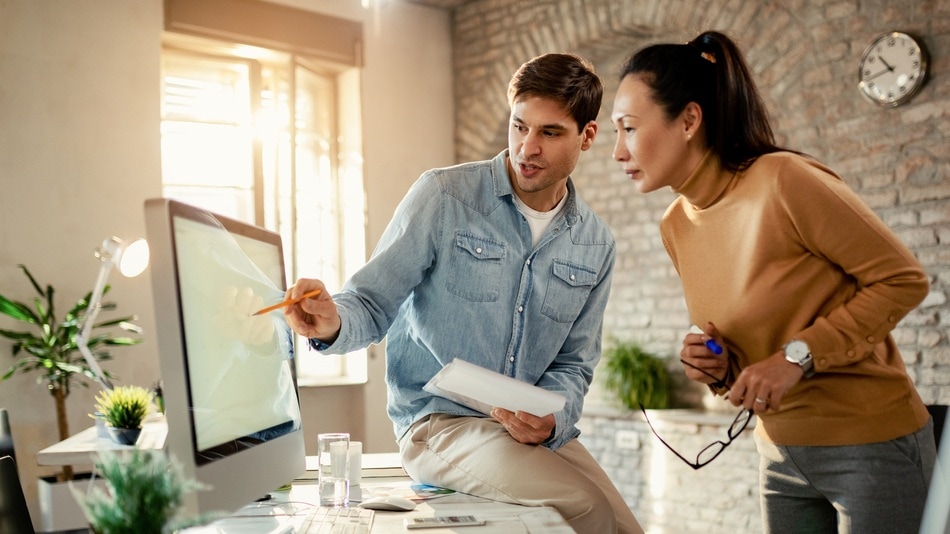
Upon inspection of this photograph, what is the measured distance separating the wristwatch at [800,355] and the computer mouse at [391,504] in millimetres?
739

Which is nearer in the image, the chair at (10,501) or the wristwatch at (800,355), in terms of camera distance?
the wristwatch at (800,355)

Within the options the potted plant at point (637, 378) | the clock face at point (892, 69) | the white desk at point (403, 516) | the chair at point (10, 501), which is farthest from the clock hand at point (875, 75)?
the chair at point (10, 501)

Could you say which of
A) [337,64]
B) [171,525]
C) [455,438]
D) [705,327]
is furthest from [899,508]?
Answer: [337,64]

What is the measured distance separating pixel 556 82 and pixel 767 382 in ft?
3.27

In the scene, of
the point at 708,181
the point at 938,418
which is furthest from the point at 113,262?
the point at 938,418

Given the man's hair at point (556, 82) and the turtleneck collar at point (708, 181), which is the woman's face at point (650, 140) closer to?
the turtleneck collar at point (708, 181)

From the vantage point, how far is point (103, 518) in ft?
3.42

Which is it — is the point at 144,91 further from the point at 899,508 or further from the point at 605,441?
the point at 899,508

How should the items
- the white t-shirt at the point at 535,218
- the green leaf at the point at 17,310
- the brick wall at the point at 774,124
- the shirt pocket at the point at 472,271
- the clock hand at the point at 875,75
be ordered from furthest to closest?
the green leaf at the point at 17,310 < the clock hand at the point at 875,75 < the brick wall at the point at 774,124 < the white t-shirt at the point at 535,218 < the shirt pocket at the point at 472,271

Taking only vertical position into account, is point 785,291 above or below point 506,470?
above

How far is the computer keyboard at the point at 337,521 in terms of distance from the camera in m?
1.46

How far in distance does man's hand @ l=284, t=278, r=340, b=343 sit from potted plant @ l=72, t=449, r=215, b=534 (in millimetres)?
556

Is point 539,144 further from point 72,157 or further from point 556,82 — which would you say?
point 72,157

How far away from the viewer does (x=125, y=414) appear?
3.47 meters
